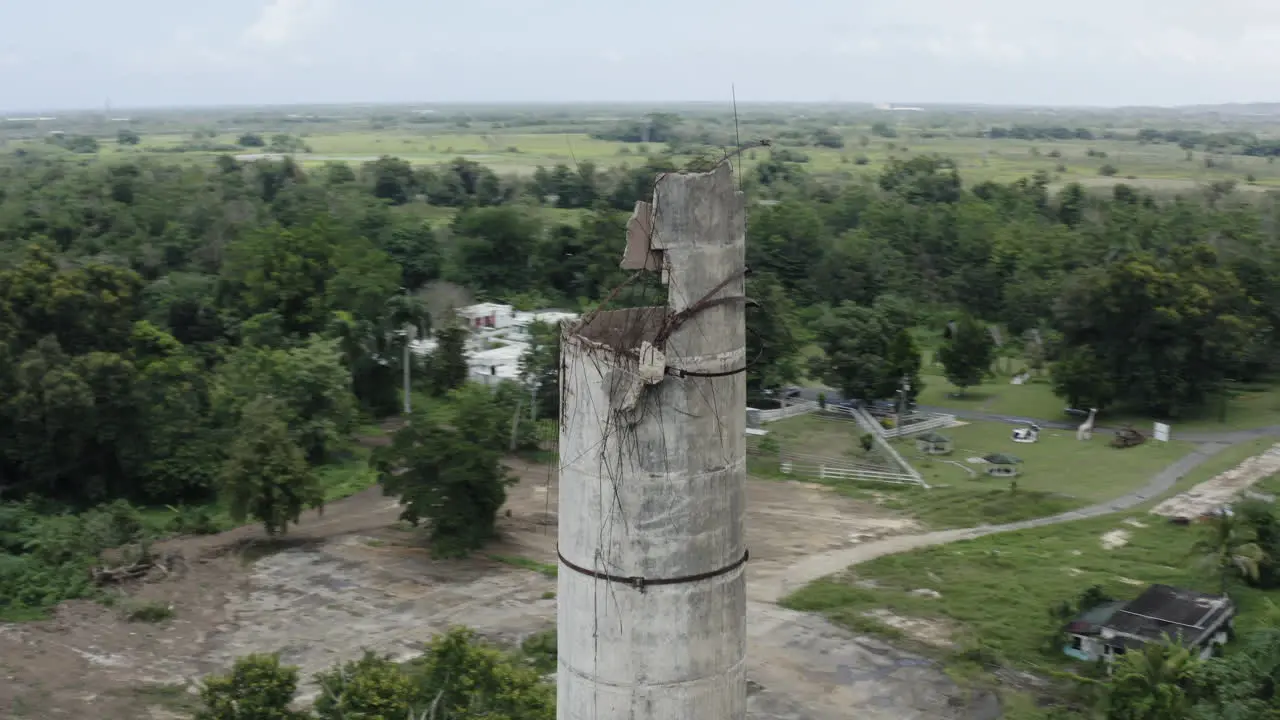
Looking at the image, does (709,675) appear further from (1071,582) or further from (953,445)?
(953,445)

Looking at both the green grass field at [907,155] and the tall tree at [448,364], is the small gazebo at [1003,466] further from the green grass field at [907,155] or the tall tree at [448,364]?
the green grass field at [907,155]

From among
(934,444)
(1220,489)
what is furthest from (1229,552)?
(934,444)

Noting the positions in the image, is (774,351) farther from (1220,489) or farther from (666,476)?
(666,476)

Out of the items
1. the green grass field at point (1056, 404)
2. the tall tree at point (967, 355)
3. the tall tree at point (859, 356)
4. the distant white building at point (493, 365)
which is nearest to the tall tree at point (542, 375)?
the distant white building at point (493, 365)

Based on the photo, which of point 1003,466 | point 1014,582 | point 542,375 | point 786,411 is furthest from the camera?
point 786,411

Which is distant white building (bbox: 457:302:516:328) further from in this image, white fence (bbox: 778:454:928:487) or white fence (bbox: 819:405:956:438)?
white fence (bbox: 778:454:928:487)

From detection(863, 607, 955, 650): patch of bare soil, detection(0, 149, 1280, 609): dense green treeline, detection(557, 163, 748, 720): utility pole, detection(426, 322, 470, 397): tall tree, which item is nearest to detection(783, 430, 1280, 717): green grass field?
detection(863, 607, 955, 650): patch of bare soil

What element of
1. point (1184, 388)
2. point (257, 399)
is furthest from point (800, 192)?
point (257, 399)
